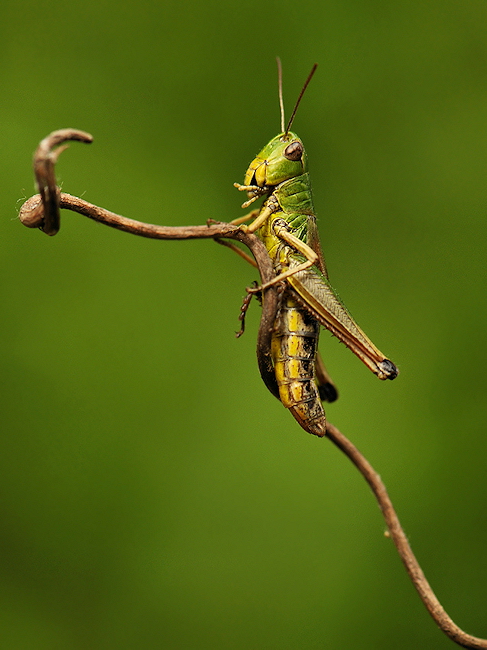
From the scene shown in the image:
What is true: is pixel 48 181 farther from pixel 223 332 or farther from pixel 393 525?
pixel 223 332

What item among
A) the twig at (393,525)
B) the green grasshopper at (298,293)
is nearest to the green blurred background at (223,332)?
the green grasshopper at (298,293)

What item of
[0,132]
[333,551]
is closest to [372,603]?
[333,551]

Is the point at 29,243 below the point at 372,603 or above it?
above

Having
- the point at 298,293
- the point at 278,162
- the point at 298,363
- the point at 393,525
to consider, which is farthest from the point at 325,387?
the point at 278,162

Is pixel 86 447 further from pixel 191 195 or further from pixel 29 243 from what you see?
pixel 191 195

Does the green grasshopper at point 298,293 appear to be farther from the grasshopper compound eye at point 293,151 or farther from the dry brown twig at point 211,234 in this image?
the dry brown twig at point 211,234

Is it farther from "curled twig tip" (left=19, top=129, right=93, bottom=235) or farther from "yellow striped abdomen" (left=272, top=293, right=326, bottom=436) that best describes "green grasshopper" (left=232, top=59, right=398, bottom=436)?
"curled twig tip" (left=19, top=129, right=93, bottom=235)
